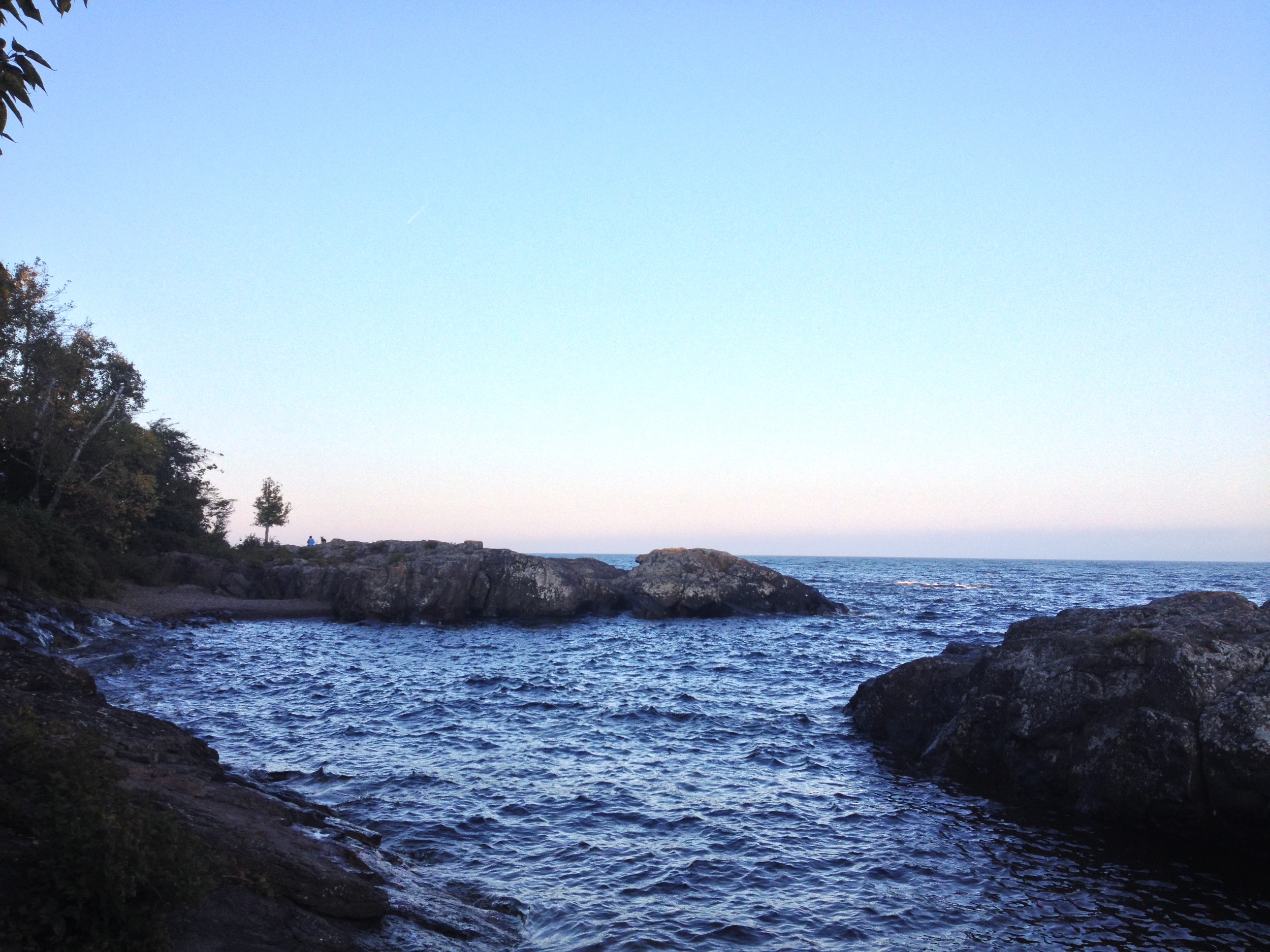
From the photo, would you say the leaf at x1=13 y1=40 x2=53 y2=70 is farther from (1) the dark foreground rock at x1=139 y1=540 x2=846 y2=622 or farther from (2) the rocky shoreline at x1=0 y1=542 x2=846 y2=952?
(1) the dark foreground rock at x1=139 y1=540 x2=846 y2=622

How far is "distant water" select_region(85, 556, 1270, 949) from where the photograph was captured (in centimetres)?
1055

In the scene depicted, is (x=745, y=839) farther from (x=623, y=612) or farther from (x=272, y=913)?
(x=623, y=612)

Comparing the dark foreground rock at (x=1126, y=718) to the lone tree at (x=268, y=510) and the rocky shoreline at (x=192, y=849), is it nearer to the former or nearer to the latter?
the rocky shoreline at (x=192, y=849)

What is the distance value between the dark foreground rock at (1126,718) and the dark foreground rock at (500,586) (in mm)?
36319

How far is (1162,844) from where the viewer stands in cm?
1280

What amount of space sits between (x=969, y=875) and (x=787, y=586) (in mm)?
46426

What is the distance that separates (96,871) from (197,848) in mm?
1364

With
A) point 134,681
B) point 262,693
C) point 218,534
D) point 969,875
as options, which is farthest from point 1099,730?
point 218,534

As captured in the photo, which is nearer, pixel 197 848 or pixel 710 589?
pixel 197 848

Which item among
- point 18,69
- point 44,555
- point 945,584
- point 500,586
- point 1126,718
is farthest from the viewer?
point 945,584

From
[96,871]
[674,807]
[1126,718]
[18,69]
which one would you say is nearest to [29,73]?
[18,69]

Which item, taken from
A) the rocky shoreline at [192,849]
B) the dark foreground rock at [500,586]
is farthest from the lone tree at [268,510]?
the rocky shoreline at [192,849]

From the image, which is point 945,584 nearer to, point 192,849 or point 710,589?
point 710,589

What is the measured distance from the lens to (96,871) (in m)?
6.39
